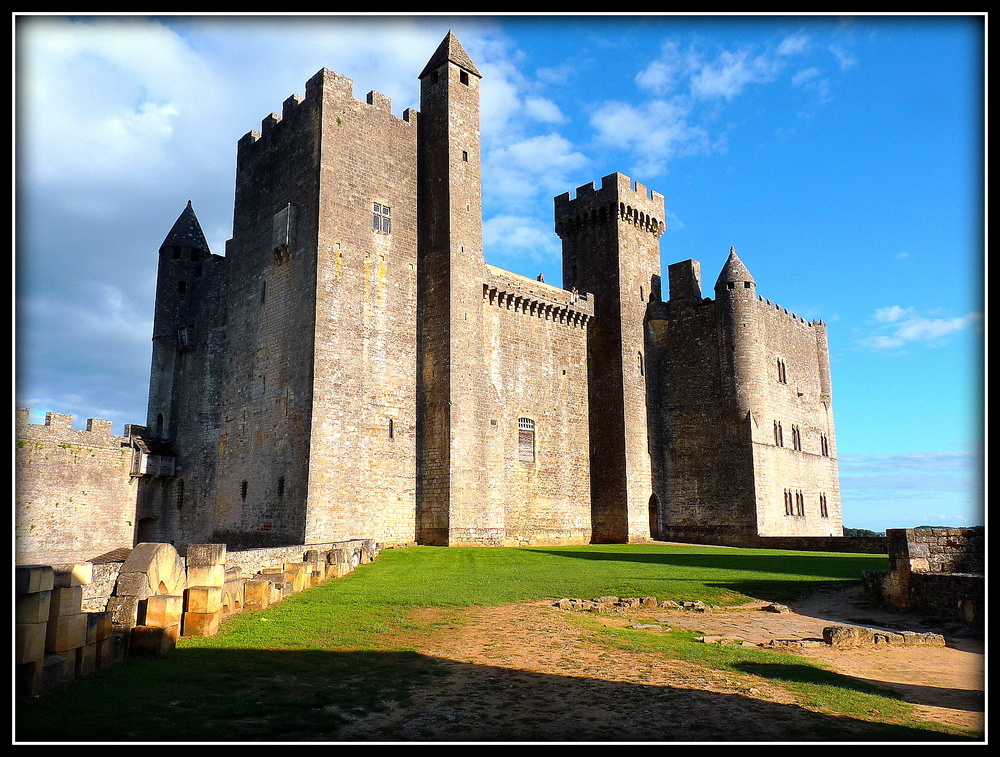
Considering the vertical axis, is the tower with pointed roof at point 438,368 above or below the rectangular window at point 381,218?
below

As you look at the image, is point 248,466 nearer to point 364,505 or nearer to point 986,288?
point 364,505

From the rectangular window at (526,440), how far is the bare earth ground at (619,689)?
19.6 m

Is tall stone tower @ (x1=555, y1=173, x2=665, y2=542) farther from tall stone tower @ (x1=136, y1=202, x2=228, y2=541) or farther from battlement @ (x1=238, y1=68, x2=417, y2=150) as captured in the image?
tall stone tower @ (x1=136, y1=202, x2=228, y2=541)

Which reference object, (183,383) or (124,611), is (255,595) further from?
(183,383)

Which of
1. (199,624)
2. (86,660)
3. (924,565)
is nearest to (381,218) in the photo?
(199,624)

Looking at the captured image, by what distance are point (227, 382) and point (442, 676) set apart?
990 inches

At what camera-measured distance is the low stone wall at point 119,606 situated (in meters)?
5.83

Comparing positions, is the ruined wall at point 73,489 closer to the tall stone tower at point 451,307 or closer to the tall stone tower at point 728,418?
the tall stone tower at point 451,307

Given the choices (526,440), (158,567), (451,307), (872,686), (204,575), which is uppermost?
Result: (451,307)

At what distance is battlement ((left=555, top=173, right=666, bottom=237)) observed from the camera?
115 feet

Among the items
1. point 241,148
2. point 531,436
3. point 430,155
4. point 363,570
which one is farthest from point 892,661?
point 241,148

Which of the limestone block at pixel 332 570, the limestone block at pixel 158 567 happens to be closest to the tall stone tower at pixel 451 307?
A: the limestone block at pixel 332 570

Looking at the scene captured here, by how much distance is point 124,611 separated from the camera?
7.88m

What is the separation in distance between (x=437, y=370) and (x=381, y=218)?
6.45 m
